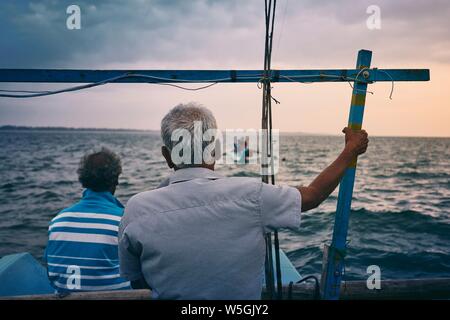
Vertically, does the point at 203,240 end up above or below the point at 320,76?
below

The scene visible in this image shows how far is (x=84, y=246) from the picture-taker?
93.3 inches

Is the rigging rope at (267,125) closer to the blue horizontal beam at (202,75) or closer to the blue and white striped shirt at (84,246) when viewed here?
the blue horizontal beam at (202,75)

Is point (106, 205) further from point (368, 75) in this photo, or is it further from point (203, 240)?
point (368, 75)

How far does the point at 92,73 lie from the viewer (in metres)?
2.42

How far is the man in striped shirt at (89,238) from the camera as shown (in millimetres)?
2375

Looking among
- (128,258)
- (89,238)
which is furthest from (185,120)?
(89,238)

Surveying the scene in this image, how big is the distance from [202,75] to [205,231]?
1.39 m

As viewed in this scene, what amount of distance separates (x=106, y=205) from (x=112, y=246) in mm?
322

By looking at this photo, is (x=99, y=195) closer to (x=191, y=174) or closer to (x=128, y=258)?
(x=128, y=258)

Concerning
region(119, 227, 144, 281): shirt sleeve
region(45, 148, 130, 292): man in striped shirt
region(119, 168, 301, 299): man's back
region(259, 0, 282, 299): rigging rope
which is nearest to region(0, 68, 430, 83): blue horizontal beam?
region(259, 0, 282, 299): rigging rope

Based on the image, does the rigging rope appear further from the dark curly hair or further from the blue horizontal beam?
the dark curly hair

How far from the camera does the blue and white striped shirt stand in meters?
2.37
